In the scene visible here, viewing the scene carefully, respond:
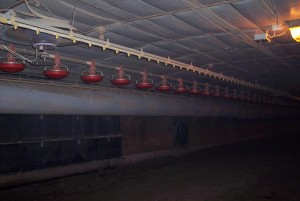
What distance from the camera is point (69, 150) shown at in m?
13.4

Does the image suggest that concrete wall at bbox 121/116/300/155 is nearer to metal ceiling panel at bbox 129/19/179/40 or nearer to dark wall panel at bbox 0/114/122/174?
Result: dark wall panel at bbox 0/114/122/174

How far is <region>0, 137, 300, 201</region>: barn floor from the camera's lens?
32.7 feet

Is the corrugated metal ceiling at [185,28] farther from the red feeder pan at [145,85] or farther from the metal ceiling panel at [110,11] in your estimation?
the red feeder pan at [145,85]

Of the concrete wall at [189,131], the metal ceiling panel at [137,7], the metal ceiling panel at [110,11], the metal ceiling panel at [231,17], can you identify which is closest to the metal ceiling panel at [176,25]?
the metal ceiling panel at [137,7]

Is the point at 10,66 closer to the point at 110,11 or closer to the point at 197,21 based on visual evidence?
the point at 110,11

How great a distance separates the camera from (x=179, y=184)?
11562mm

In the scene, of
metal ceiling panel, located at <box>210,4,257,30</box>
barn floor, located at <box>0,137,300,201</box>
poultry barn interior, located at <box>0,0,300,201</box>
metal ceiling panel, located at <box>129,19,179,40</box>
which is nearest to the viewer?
poultry barn interior, located at <box>0,0,300,201</box>

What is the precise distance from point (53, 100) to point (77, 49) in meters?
1.71

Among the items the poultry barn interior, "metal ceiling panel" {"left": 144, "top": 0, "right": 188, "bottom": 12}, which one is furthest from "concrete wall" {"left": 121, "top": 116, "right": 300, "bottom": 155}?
"metal ceiling panel" {"left": 144, "top": 0, "right": 188, "bottom": 12}

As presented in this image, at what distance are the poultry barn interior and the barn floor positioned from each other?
0.05 metres

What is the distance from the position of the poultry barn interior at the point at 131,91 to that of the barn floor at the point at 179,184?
0.16 feet

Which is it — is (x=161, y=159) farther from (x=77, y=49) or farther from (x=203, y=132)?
(x=77, y=49)

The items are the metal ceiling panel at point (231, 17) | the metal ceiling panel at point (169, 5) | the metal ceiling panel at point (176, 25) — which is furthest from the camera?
the metal ceiling panel at point (176, 25)

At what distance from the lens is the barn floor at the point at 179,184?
9977 mm
